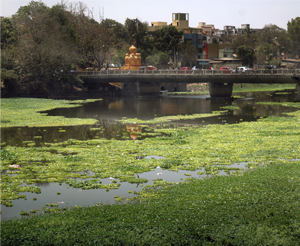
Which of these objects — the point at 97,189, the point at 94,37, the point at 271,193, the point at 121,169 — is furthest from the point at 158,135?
the point at 94,37

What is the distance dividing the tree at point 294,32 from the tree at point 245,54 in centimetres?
1786

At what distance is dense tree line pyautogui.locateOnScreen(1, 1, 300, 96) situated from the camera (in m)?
68.2

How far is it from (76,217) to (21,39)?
6550 centimetres

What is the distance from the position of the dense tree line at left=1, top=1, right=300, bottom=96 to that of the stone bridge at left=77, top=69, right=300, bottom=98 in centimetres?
569

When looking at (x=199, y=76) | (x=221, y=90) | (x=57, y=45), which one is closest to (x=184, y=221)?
(x=199, y=76)

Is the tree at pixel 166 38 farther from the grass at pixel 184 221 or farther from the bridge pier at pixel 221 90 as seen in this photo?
the grass at pixel 184 221

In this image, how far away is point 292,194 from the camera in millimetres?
12766

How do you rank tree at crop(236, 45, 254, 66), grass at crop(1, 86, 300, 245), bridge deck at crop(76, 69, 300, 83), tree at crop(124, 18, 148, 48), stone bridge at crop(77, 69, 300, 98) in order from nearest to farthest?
grass at crop(1, 86, 300, 245) < bridge deck at crop(76, 69, 300, 83) < stone bridge at crop(77, 69, 300, 98) < tree at crop(124, 18, 148, 48) < tree at crop(236, 45, 254, 66)

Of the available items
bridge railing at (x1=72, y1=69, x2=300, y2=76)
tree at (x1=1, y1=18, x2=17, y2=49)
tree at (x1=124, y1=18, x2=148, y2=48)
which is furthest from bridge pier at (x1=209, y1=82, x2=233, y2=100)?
tree at (x1=124, y1=18, x2=148, y2=48)

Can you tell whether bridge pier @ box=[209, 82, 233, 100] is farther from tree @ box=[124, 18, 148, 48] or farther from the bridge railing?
tree @ box=[124, 18, 148, 48]

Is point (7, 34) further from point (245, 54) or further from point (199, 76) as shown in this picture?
point (245, 54)

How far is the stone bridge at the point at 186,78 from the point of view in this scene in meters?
63.8

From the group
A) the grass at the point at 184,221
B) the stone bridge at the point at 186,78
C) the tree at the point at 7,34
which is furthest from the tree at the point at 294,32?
the grass at the point at 184,221

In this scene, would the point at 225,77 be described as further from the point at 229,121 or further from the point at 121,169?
the point at 121,169
